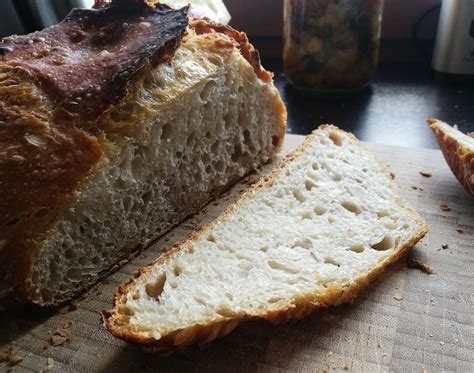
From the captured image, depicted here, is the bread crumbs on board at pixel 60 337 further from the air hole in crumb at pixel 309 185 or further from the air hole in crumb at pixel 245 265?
the air hole in crumb at pixel 309 185

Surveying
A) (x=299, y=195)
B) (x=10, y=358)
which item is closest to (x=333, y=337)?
(x=299, y=195)

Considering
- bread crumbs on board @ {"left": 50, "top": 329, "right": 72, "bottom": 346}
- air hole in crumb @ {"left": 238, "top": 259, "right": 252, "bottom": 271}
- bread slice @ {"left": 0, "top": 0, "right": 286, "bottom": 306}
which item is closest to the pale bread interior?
bread slice @ {"left": 0, "top": 0, "right": 286, "bottom": 306}

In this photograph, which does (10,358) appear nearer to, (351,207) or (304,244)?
(304,244)

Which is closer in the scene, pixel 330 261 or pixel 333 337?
pixel 333 337

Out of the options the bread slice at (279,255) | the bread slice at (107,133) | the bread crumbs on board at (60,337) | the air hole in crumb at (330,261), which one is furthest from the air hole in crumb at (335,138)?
the bread crumbs on board at (60,337)

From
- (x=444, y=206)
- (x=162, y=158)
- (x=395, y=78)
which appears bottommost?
(x=395, y=78)

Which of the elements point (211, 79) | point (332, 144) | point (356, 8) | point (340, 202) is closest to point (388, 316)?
point (340, 202)

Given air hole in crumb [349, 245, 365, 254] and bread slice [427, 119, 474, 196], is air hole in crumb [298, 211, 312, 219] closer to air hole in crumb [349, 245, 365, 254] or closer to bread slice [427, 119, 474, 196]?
air hole in crumb [349, 245, 365, 254]

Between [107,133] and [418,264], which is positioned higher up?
[107,133]
